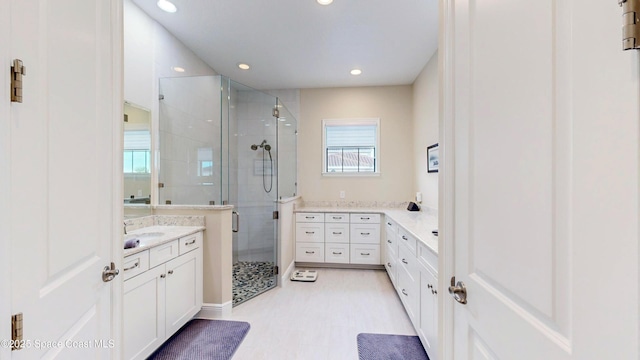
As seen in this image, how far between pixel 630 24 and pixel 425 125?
3393 millimetres

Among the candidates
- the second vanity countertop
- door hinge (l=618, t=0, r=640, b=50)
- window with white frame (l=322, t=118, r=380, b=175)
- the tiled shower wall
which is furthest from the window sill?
door hinge (l=618, t=0, r=640, b=50)

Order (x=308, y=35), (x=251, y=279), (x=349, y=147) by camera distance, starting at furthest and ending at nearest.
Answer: (x=349, y=147)
(x=251, y=279)
(x=308, y=35)

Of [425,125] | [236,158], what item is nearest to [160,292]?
[236,158]

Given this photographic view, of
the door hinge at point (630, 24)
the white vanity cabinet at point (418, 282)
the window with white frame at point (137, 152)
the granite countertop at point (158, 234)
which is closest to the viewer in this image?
the door hinge at point (630, 24)

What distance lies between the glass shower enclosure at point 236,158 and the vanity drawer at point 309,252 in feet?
1.53

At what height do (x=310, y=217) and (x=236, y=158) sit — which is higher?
(x=236, y=158)

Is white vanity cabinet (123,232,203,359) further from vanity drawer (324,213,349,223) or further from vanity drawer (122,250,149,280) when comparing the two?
vanity drawer (324,213,349,223)

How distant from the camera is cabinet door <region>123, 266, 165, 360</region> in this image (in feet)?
5.34

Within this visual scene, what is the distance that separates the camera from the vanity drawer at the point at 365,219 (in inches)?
150

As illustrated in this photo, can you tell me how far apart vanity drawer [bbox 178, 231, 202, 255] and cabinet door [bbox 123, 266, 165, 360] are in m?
0.25

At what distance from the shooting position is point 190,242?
2.28 metres

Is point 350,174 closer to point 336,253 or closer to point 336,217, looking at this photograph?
point 336,217

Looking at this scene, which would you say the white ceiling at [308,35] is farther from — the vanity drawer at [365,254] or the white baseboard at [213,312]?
the white baseboard at [213,312]

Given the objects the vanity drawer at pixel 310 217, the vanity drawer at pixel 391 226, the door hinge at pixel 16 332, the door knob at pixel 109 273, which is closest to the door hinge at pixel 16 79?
the door hinge at pixel 16 332
